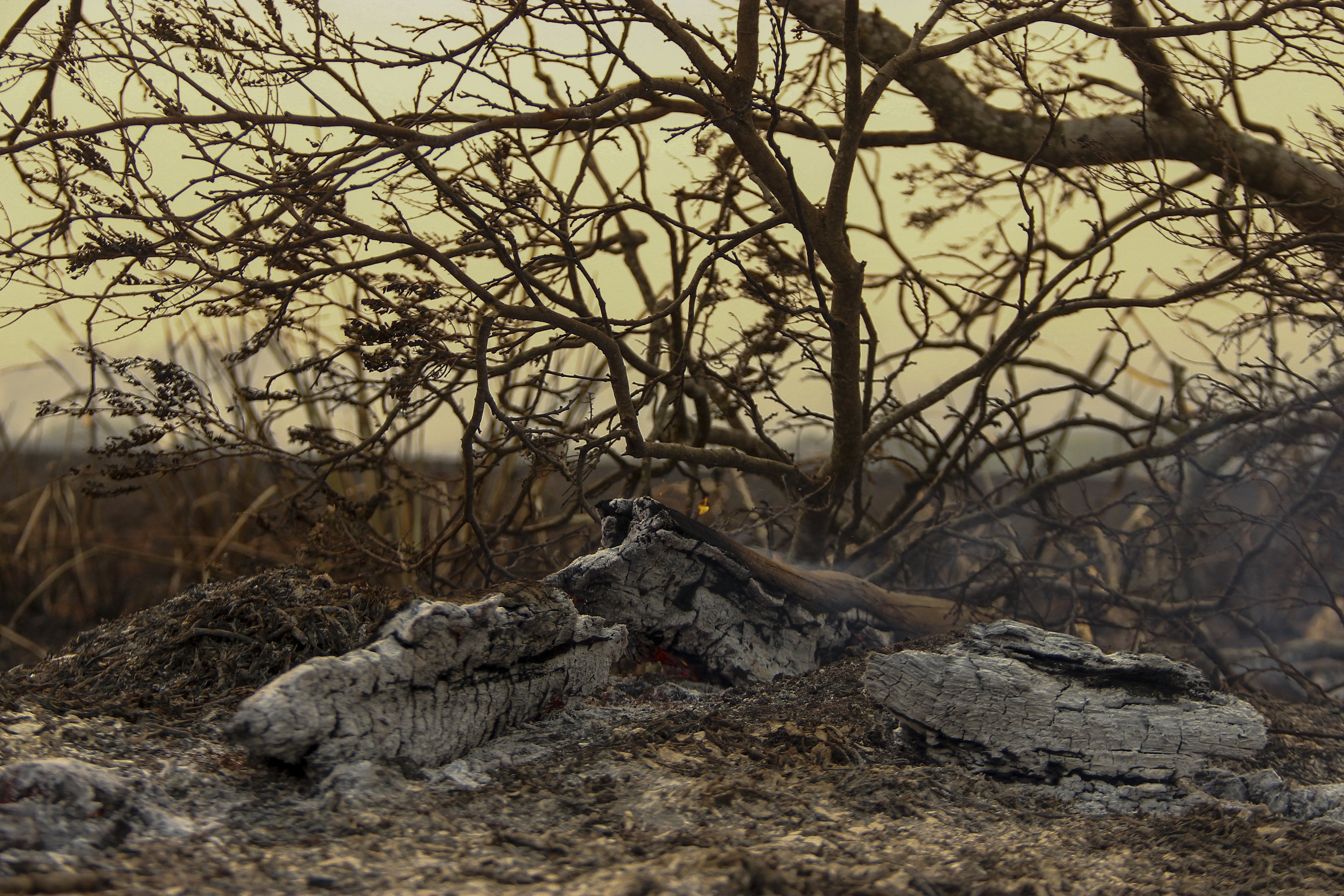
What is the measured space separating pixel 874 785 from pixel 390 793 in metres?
1.00

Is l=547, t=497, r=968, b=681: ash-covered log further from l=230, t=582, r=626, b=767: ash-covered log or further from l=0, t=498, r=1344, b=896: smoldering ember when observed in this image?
l=230, t=582, r=626, b=767: ash-covered log

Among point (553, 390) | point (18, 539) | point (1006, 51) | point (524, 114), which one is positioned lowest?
point (18, 539)

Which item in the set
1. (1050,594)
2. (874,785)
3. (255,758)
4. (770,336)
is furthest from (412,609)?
(1050,594)

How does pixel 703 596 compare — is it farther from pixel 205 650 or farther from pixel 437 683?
pixel 205 650

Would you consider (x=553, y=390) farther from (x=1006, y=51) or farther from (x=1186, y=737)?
(x=1186, y=737)

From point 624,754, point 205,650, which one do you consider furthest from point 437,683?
point 205,650

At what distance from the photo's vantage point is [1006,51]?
11.2 feet

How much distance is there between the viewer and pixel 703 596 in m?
3.03

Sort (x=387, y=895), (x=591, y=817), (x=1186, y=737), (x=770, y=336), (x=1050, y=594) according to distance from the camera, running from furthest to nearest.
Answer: (x=1050, y=594)
(x=770, y=336)
(x=1186, y=737)
(x=591, y=817)
(x=387, y=895)

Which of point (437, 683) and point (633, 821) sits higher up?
point (437, 683)

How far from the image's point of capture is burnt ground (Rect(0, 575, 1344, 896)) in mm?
1575

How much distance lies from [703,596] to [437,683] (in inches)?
41.3

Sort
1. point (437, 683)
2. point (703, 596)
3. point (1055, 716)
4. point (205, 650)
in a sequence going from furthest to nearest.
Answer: point (703, 596), point (205, 650), point (1055, 716), point (437, 683)

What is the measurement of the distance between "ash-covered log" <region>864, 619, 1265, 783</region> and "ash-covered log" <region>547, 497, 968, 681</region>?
0.67 meters
